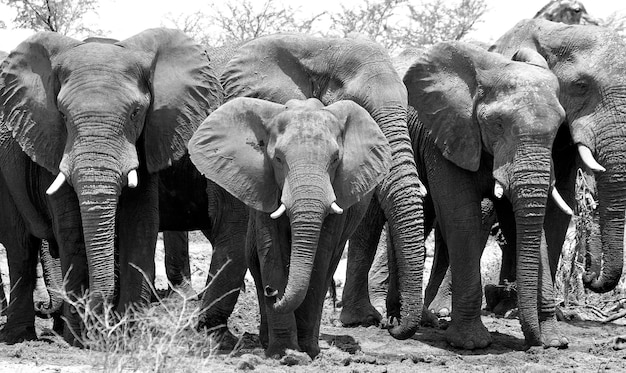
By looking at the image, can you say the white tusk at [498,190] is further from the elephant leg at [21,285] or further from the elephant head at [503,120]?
the elephant leg at [21,285]

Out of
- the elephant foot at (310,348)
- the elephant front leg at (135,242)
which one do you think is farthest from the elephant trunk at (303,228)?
the elephant front leg at (135,242)

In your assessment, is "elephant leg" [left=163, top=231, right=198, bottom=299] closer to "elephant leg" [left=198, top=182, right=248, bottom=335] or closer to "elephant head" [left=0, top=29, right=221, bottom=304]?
"elephant leg" [left=198, top=182, right=248, bottom=335]

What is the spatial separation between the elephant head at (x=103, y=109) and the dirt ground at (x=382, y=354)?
82 cm

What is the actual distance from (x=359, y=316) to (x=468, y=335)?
4.62 feet

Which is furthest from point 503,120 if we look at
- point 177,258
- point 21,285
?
point 177,258

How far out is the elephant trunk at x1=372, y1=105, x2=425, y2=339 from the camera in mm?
9312

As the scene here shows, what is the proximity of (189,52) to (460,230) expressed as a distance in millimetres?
2379

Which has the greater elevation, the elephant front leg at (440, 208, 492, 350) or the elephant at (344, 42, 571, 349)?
the elephant at (344, 42, 571, 349)

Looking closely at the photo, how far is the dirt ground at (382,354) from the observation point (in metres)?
8.30

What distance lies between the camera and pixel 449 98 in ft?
34.2

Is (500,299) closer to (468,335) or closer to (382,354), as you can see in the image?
(468,335)

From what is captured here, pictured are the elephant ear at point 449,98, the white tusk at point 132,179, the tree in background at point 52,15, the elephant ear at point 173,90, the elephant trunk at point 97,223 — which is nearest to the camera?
the elephant trunk at point 97,223

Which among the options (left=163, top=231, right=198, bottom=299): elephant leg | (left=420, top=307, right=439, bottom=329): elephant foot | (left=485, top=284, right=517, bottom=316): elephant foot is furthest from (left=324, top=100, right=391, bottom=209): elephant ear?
(left=163, top=231, right=198, bottom=299): elephant leg

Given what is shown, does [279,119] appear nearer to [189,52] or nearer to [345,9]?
[189,52]
